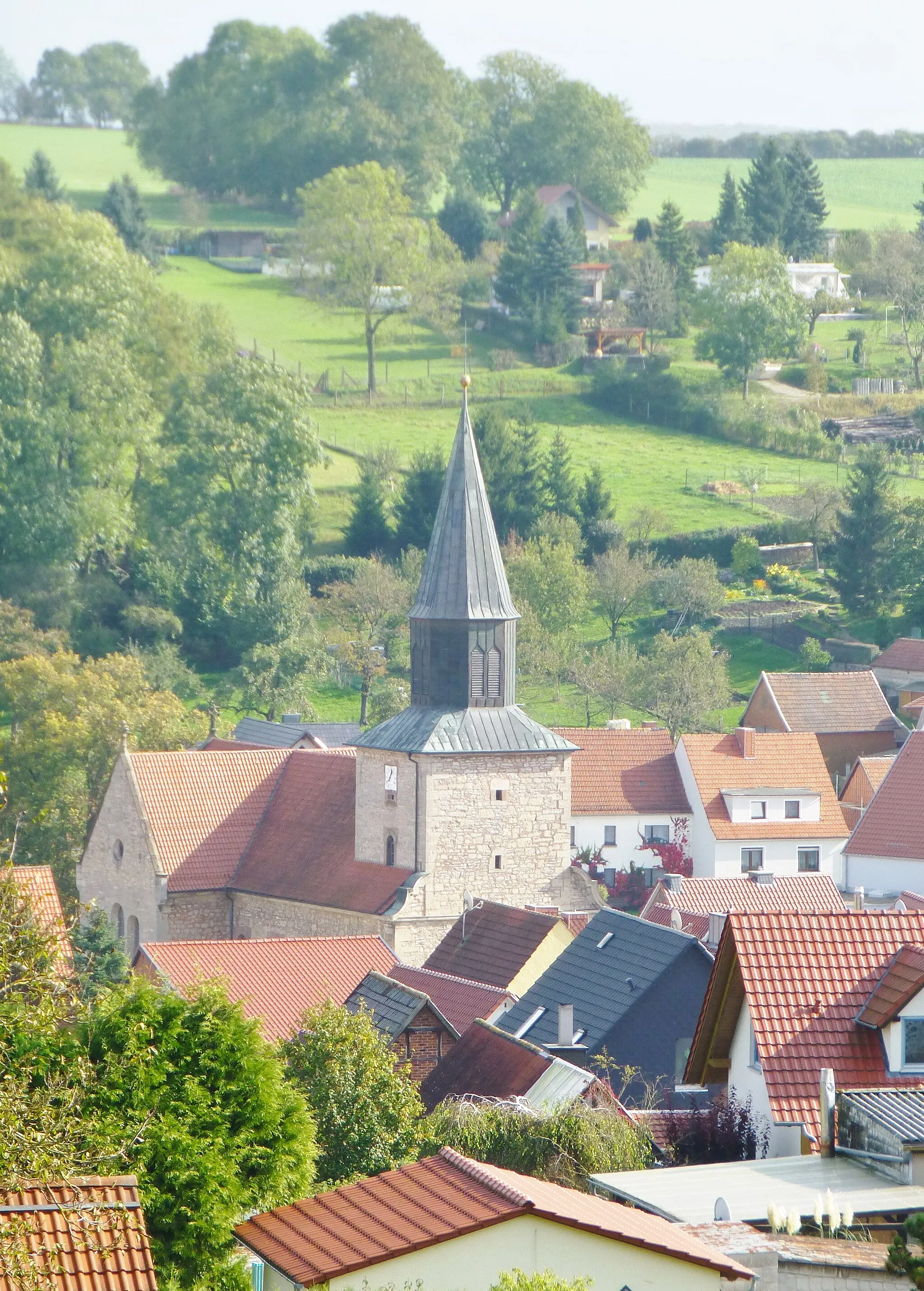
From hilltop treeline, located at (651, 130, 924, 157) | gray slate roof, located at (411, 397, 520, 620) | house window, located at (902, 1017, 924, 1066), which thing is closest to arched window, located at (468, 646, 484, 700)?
gray slate roof, located at (411, 397, 520, 620)

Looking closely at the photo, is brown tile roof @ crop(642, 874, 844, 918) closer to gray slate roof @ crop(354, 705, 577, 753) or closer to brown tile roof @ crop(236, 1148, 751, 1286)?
gray slate roof @ crop(354, 705, 577, 753)

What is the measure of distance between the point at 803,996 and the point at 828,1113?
1594 millimetres

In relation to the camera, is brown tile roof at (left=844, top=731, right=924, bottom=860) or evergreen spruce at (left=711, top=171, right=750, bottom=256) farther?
evergreen spruce at (left=711, top=171, right=750, bottom=256)

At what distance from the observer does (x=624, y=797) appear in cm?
5738

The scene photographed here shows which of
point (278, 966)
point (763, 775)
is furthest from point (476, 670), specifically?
point (763, 775)

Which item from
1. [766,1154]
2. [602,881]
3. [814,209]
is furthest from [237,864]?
[814,209]

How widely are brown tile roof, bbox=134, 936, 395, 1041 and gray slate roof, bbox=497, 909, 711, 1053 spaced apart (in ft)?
10.8

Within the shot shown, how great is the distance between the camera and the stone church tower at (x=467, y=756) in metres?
43.7

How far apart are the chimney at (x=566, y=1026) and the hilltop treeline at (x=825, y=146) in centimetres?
12439

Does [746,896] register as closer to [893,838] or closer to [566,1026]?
[893,838]

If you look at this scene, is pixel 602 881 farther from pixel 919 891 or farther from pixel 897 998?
pixel 897 998

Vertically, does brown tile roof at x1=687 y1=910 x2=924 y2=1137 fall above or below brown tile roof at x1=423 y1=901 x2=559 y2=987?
above

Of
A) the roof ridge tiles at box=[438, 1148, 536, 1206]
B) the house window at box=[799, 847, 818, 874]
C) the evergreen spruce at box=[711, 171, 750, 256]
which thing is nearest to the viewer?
the roof ridge tiles at box=[438, 1148, 536, 1206]

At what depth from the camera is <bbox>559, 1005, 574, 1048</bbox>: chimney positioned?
29.8m
